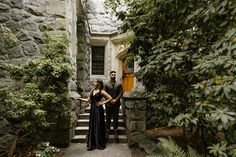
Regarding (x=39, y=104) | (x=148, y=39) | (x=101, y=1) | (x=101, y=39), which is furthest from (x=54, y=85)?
(x=101, y=1)

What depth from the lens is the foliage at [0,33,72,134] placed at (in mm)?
4895

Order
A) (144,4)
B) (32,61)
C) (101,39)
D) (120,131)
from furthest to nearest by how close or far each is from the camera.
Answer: (101,39) → (120,131) → (144,4) → (32,61)

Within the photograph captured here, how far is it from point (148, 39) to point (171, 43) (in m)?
1.24

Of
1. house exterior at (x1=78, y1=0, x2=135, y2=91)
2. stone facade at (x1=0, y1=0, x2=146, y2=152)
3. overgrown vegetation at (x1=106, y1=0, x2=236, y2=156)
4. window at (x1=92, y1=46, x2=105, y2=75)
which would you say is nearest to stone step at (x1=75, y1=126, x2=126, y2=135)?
stone facade at (x1=0, y1=0, x2=146, y2=152)

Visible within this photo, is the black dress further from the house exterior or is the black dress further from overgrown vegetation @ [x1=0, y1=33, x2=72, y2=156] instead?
the house exterior

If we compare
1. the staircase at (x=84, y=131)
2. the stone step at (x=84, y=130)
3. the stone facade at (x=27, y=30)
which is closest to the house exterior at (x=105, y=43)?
the staircase at (x=84, y=131)

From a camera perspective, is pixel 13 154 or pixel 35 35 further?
pixel 35 35

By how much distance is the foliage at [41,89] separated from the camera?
4895 mm

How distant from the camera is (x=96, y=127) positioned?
6.22 meters

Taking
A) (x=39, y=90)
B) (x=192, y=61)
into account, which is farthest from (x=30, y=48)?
(x=192, y=61)

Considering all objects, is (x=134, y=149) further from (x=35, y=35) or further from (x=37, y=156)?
(x=35, y=35)

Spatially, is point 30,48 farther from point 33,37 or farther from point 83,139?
point 83,139

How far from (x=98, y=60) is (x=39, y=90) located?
6.69m

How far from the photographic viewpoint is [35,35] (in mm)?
5926
